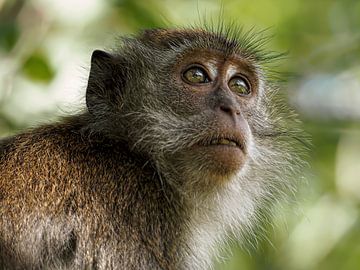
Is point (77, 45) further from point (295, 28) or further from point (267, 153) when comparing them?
point (295, 28)

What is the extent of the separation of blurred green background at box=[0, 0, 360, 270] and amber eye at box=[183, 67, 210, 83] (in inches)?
42.7

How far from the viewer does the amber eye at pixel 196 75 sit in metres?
7.92

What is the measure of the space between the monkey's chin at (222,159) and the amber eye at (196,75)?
73cm

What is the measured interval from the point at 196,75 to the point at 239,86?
1.77ft

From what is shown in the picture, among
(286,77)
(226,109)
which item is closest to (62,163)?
(226,109)

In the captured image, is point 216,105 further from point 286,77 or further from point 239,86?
point 286,77

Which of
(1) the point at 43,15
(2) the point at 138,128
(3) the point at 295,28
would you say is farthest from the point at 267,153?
(3) the point at 295,28

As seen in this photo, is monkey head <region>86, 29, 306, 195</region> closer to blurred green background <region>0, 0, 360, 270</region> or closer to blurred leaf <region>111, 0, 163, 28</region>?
blurred leaf <region>111, 0, 163, 28</region>

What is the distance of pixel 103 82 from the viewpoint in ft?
26.5

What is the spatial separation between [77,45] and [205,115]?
2.51 m

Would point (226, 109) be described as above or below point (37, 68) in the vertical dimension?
above

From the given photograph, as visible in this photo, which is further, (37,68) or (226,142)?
(37,68)

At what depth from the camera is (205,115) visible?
7.60 metres

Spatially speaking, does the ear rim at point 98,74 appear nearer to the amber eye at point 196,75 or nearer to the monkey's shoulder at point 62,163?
the monkey's shoulder at point 62,163
